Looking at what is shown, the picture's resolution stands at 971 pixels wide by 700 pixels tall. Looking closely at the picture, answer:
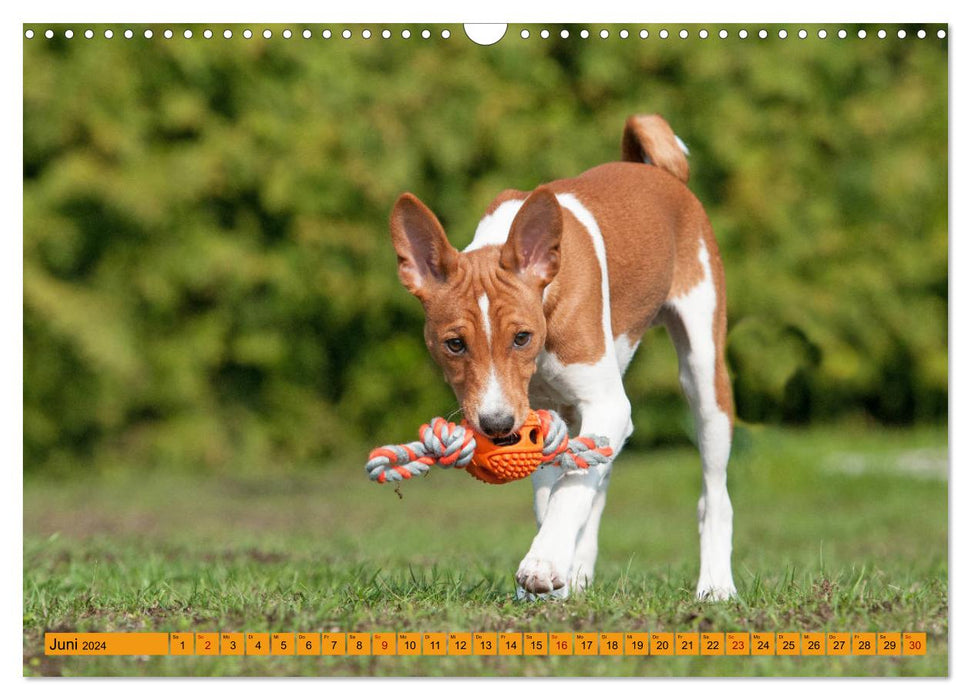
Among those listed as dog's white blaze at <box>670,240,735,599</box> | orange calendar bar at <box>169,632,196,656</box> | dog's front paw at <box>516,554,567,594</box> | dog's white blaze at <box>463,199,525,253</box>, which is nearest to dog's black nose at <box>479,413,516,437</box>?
dog's front paw at <box>516,554,567,594</box>

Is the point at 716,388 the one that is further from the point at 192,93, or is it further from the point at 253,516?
the point at 253,516

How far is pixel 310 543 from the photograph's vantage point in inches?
313

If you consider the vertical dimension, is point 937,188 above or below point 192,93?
below

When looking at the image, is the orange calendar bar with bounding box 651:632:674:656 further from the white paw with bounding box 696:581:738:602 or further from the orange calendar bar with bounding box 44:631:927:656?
the white paw with bounding box 696:581:738:602

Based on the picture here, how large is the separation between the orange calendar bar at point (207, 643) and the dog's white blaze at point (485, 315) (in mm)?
1205

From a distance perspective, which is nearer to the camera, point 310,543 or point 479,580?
point 479,580

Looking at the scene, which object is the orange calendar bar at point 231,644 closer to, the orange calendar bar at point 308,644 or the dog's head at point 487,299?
the orange calendar bar at point 308,644

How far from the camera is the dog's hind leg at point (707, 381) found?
572cm

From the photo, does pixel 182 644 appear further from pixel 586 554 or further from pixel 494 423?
pixel 586 554

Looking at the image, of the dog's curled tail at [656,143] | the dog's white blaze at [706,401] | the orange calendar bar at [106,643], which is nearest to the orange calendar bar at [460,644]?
the orange calendar bar at [106,643]

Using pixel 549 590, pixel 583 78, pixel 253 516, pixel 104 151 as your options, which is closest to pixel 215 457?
pixel 253 516

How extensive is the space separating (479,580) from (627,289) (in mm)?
1231

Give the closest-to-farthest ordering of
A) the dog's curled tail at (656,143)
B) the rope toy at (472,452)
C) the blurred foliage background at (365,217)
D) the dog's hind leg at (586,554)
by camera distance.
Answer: the rope toy at (472,452) → the dog's hind leg at (586,554) → the dog's curled tail at (656,143) → the blurred foliage background at (365,217)

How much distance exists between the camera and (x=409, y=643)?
4078 millimetres
